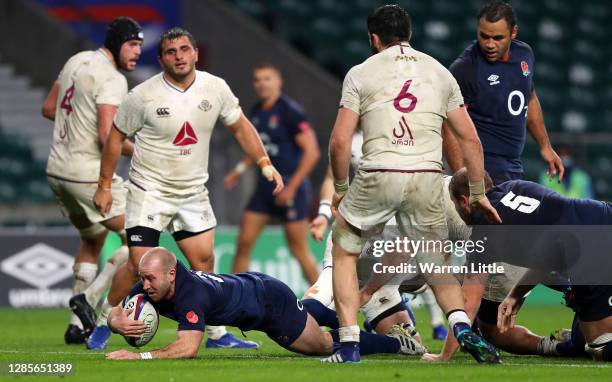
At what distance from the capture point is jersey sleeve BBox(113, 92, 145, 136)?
376 inches

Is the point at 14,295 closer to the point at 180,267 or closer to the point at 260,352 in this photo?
the point at 260,352

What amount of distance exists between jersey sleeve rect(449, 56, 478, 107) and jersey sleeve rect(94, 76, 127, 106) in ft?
8.88

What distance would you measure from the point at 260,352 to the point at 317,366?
69.1 inches

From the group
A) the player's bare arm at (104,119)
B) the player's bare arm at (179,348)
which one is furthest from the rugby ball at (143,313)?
the player's bare arm at (104,119)

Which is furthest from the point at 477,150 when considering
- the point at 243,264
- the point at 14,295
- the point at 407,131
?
the point at 14,295

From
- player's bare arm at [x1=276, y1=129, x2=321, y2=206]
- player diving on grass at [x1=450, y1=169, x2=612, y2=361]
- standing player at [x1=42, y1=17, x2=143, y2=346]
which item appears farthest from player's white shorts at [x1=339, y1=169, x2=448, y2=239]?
player's bare arm at [x1=276, y1=129, x2=321, y2=206]

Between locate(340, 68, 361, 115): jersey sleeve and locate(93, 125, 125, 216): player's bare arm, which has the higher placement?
locate(340, 68, 361, 115): jersey sleeve

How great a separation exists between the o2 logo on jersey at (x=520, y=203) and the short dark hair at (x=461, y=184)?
7.8 inches

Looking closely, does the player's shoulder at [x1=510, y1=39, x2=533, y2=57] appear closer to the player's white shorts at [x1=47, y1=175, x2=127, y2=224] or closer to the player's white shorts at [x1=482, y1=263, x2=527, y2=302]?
the player's white shorts at [x1=482, y1=263, x2=527, y2=302]

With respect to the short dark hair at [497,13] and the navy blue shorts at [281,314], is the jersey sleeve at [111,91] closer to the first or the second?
the navy blue shorts at [281,314]

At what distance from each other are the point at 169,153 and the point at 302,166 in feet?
15.3

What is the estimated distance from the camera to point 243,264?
46.8 ft

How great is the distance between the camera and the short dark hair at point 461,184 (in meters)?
8.28

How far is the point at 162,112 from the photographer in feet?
31.4
